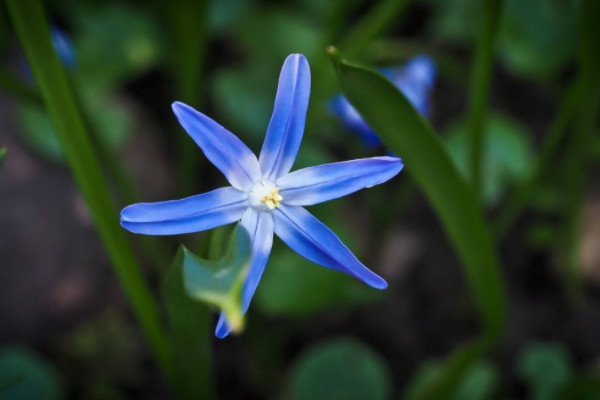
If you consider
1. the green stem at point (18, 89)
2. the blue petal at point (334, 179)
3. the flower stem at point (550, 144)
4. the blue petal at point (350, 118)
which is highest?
the blue petal at point (350, 118)

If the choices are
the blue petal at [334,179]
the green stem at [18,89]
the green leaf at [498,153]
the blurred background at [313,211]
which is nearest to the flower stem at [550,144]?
the blurred background at [313,211]

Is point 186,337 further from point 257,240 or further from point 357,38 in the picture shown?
point 357,38

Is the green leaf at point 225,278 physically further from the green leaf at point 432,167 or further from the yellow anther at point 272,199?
the green leaf at point 432,167

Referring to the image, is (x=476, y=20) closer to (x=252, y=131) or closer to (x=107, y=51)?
(x=252, y=131)

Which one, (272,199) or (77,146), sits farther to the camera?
(77,146)

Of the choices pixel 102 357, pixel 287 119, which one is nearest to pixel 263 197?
pixel 287 119

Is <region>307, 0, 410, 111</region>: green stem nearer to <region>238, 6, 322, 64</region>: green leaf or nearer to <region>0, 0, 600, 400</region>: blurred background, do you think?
<region>0, 0, 600, 400</region>: blurred background

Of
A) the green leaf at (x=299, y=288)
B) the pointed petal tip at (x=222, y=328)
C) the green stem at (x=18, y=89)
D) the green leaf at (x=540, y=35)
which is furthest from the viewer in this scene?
the green leaf at (x=540, y=35)
